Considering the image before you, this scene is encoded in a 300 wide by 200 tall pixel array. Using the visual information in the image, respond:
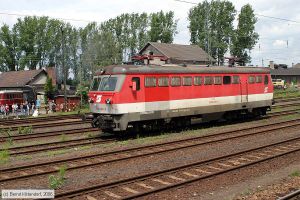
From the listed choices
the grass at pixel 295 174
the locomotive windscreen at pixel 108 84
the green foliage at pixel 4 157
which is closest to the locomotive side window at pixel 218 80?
the locomotive windscreen at pixel 108 84

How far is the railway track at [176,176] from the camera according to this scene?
959 cm

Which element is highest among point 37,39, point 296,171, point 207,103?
point 37,39

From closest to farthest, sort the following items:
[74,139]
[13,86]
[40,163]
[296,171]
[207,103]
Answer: [296,171] → [40,163] → [74,139] → [207,103] → [13,86]

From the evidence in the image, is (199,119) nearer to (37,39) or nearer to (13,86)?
(13,86)

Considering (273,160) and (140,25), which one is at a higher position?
(140,25)

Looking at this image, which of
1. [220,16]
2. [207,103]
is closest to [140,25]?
[220,16]

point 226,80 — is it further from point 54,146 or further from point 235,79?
point 54,146

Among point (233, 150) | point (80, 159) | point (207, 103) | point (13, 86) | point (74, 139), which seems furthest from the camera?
point (13, 86)

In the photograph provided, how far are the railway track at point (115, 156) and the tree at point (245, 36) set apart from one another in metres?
58.5

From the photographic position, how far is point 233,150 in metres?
15.3

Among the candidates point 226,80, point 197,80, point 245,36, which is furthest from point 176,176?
point 245,36

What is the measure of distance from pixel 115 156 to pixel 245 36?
218 feet

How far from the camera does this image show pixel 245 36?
76312 millimetres

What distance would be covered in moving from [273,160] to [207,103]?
339 inches
